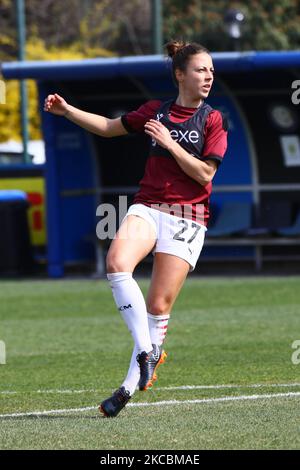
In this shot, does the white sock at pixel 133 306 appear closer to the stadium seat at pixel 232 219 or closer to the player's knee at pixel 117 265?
the player's knee at pixel 117 265

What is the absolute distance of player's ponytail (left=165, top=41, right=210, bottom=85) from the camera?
726cm

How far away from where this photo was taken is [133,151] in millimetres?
19375

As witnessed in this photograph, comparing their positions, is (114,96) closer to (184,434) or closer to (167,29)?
(184,434)

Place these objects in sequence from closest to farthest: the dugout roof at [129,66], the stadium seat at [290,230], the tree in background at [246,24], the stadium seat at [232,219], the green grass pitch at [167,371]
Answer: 1. the green grass pitch at [167,371]
2. the dugout roof at [129,66]
3. the stadium seat at [290,230]
4. the stadium seat at [232,219]
5. the tree in background at [246,24]

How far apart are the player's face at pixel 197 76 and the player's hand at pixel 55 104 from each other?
28.5 inches

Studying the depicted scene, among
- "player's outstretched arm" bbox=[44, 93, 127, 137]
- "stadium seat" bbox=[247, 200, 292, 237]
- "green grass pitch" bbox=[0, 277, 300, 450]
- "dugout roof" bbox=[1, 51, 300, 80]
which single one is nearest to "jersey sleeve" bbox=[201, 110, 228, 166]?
"player's outstretched arm" bbox=[44, 93, 127, 137]

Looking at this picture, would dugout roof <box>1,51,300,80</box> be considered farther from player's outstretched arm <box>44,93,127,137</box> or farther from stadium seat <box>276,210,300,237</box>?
player's outstretched arm <box>44,93,127,137</box>

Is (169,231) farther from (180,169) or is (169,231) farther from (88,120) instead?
(88,120)

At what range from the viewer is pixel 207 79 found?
7.21 meters

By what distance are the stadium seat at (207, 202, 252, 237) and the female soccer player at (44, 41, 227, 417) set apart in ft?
37.2

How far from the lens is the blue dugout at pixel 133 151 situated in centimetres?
1859

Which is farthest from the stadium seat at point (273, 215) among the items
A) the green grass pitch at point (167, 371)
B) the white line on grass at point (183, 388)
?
the white line on grass at point (183, 388)
